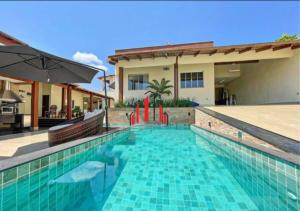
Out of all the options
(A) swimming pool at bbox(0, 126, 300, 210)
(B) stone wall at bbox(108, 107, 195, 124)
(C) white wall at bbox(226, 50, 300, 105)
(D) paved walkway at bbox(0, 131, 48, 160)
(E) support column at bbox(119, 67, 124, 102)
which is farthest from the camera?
(E) support column at bbox(119, 67, 124, 102)

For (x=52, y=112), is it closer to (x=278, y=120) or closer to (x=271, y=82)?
(x=278, y=120)

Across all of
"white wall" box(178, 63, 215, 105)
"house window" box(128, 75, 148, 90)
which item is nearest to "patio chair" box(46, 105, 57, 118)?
"house window" box(128, 75, 148, 90)

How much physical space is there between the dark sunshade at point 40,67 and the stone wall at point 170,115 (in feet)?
23.4

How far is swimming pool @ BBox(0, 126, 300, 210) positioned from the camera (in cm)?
239

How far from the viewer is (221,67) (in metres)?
17.7

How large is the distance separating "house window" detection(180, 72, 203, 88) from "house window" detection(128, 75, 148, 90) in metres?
3.68

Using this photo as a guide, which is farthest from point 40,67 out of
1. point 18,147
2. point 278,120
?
point 278,120

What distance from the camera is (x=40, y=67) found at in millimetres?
5668

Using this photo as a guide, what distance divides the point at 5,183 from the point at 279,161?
4512mm

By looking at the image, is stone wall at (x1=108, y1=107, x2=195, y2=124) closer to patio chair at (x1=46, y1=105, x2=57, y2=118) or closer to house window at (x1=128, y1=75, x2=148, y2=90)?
house window at (x1=128, y1=75, x2=148, y2=90)

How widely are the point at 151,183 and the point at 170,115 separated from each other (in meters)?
10.2

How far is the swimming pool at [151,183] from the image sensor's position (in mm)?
2389

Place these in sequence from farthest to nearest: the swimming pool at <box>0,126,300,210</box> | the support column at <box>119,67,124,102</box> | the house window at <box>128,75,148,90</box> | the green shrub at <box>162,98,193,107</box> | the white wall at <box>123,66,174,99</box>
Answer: the house window at <box>128,75,148,90</box> < the support column at <box>119,67,124,102</box> < the white wall at <box>123,66,174,99</box> < the green shrub at <box>162,98,193,107</box> < the swimming pool at <box>0,126,300,210</box>

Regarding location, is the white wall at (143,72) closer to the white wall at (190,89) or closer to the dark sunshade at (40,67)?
the white wall at (190,89)
